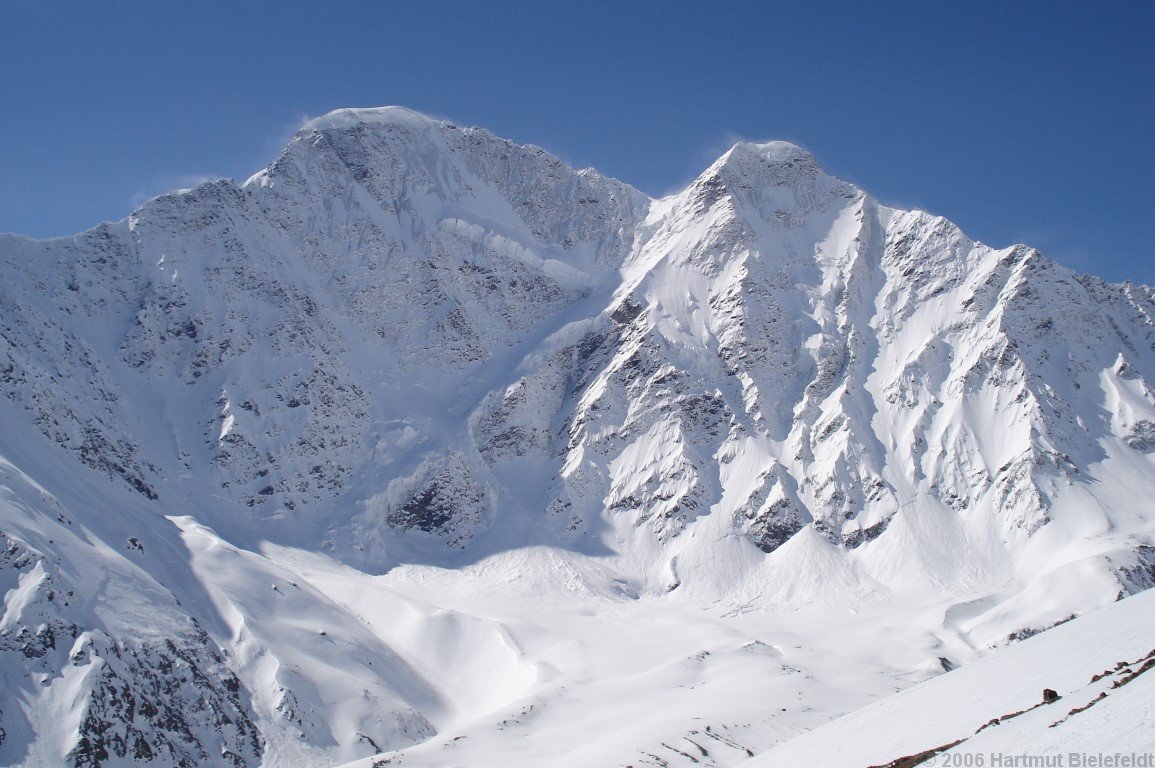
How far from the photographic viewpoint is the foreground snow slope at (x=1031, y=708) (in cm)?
1495

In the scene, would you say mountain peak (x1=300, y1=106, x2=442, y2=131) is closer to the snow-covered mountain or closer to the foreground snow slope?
the snow-covered mountain

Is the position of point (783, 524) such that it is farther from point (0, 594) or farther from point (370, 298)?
point (0, 594)

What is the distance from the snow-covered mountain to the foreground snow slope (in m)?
36.6

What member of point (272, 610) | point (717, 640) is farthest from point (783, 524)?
point (272, 610)

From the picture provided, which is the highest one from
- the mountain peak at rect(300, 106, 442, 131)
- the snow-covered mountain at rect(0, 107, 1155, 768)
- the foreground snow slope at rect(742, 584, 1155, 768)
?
the mountain peak at rect(300, 106, 442, 131)

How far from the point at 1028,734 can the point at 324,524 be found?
119381mm

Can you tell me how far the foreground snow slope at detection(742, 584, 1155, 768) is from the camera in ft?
49.0

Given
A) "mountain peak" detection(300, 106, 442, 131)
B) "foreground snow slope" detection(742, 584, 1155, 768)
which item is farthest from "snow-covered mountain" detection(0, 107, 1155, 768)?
"foreground snow slope" detection(742, 584, 1155, 768)

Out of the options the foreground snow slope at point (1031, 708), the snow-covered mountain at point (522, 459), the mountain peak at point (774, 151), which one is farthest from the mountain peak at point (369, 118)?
the foreground snow slope at point (1031, 708)

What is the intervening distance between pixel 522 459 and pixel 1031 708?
126136mm

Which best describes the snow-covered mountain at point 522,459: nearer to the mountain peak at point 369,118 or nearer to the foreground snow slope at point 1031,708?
the mountain peak at point 369,118

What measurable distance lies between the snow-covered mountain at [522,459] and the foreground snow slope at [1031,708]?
3662cm

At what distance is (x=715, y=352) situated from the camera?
15338 centimetres

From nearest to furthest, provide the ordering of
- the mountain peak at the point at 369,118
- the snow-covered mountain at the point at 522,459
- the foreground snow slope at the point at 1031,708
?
the foreground snow slope at the point at 1031,708
the snow-covered mountain at the point at 522,459
the mountain peak at the point at 369,118
